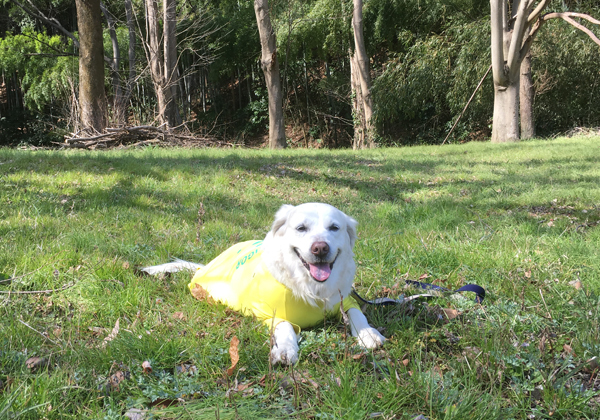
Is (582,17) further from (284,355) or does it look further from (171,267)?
(284,355)

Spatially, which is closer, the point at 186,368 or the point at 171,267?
the point at 186,368

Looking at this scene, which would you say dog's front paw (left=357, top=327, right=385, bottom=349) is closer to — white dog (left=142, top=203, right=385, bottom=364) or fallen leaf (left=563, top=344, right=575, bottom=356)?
white dog (left=142, top=203, right=385, bottom=364)

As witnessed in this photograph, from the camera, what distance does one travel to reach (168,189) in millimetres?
6531

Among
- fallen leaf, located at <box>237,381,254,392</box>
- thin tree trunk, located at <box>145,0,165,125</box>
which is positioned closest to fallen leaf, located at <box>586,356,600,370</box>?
fallen leaf, located at <box>237,381,254,392</box>

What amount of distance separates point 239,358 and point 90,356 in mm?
742

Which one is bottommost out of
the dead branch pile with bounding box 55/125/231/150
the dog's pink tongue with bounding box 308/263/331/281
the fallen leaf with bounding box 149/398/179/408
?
the fallen leaf with bounding box 149/398/179/408

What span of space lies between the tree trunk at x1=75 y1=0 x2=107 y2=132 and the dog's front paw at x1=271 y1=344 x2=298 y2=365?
488 inches

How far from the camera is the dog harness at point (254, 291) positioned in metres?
2.54

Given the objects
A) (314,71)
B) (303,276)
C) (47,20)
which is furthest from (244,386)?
(314,71)

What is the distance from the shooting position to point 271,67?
15.1m

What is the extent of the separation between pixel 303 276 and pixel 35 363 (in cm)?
142

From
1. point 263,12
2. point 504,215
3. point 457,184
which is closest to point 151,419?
point 504,215

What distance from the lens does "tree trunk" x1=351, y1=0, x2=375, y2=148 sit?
59.6 feet

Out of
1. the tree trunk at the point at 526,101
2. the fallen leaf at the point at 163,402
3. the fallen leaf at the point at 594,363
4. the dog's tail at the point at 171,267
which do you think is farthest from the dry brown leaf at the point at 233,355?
the tree trunk at the point at 526,101
